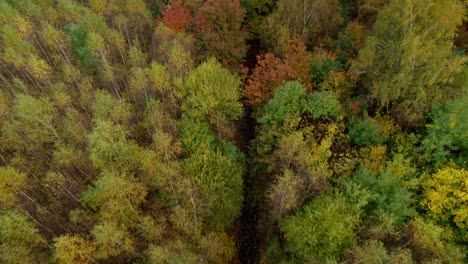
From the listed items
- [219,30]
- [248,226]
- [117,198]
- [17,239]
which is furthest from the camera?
[219,30]

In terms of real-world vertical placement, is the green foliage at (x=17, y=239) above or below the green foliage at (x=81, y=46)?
below

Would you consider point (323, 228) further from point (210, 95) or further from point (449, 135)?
point (210, 95)

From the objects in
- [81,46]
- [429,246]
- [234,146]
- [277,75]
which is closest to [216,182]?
[234,146]

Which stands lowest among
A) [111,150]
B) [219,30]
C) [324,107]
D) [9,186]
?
[9,186]

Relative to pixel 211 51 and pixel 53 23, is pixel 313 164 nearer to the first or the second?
pixel 211 51

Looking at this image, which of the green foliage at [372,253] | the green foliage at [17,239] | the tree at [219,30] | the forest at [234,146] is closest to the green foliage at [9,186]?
the forest at [234,146]

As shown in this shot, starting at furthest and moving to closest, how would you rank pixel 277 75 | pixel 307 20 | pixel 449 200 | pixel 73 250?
pixel 307 20, pixel 277 75, pixel 449 200, pixel 73 250

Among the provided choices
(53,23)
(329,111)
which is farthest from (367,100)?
(53,23)

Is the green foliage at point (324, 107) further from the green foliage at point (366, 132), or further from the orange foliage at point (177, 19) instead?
the orange foliage at point (177, 19)
